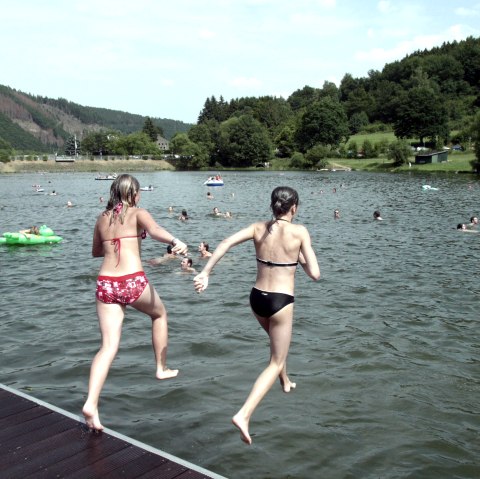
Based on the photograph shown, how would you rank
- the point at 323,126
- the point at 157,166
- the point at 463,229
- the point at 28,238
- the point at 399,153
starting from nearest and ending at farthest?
1. the point at 28,238
2. the point at 463,229
3. the point at 399,153
4. the point at 323,126
5. the point at 157,166

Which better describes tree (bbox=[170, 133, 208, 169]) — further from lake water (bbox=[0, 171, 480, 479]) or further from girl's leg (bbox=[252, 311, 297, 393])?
girl's leg (bbox=[252, 311, 297, 393])

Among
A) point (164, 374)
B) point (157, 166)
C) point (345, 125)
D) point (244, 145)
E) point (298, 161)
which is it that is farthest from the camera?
point (157, 166)

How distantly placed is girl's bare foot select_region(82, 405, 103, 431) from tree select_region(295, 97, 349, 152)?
13855 centimetres

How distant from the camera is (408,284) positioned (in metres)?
15.9

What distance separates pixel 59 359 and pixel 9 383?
1219 millimetres

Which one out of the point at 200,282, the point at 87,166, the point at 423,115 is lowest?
the point at 200,282

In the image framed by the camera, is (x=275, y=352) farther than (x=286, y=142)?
No

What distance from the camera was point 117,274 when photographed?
5547 mm

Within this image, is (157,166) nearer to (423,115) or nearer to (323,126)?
(323,126)

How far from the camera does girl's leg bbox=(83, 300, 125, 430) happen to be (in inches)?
215

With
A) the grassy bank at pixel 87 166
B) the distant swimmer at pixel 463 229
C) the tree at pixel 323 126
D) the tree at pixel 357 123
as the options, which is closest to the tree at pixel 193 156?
the grassy bank at pixel 87 166

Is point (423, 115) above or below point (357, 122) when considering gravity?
below

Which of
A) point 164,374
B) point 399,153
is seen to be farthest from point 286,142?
point 164,374

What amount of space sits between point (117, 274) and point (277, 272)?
168cm
